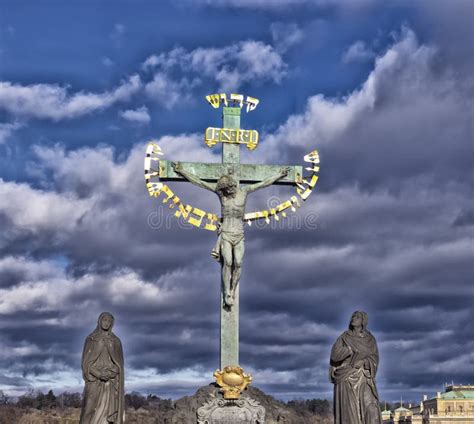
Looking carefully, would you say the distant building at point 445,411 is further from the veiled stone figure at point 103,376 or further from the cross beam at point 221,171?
the veiled stone figure at point 103,376

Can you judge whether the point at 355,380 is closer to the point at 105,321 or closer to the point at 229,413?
the point at 229,413

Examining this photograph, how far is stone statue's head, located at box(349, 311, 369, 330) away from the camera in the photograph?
1816 centimetres

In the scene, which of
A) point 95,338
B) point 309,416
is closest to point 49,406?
point 309,416

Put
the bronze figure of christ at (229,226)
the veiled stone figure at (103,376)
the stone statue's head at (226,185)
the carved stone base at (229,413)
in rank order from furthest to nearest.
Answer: the stone statue's head at (226,185) < the bronze figure of christ at (229,226) < the carved stone base at (229,413) < the veiled stone figure at (103,376)

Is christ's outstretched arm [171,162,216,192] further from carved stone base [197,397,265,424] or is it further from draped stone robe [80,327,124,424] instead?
draped stone robe [80,327,124,424]

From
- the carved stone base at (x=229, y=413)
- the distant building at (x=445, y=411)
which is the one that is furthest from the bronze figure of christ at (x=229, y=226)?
the distant building at (x=445, y=411)

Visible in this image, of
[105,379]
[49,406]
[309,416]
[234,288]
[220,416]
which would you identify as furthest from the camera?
[49,406]

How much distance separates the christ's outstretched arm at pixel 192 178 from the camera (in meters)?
22.4

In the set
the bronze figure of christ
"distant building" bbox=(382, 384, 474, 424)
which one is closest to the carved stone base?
the bronze figure of christ

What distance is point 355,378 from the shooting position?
17.9 meters

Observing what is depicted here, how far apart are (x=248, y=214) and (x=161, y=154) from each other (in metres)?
2.36

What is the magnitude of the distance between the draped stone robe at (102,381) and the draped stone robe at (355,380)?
380 cm

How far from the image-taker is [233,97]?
2319 centimetres

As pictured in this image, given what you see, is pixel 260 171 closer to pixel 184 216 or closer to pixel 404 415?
pixel 184 216
